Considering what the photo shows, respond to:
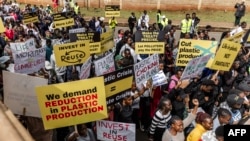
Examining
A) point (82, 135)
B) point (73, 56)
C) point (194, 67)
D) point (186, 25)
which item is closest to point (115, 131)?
point (82, 135)

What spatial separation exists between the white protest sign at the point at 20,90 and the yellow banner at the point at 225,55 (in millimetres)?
3702

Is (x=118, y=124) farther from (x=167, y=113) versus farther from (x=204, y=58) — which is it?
(x=204, y=58)

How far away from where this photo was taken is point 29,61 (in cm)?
773

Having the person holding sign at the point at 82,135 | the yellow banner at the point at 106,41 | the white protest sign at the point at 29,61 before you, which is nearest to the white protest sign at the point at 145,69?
the person holding sign at the point at 82,135

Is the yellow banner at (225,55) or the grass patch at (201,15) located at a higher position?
the yellow banner at (225,55)

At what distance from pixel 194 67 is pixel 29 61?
3529 millimetres

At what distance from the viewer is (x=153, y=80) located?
22.9 ft

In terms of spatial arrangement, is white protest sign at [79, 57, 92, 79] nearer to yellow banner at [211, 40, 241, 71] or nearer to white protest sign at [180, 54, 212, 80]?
white protest sign at [180, 54, 212, 80]

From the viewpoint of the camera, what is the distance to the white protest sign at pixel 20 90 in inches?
203

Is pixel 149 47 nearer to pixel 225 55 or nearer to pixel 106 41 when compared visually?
pixel 106 41

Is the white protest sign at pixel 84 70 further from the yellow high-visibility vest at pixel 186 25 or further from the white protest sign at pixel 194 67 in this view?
the yellow high-visibility vest at pixel 186 25

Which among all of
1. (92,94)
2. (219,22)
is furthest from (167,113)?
(219,22)

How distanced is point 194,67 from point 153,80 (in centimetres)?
86

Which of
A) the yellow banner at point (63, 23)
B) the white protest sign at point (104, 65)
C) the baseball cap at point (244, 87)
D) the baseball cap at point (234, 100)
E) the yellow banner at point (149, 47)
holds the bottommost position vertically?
the baseball cap at point (244, 87)
